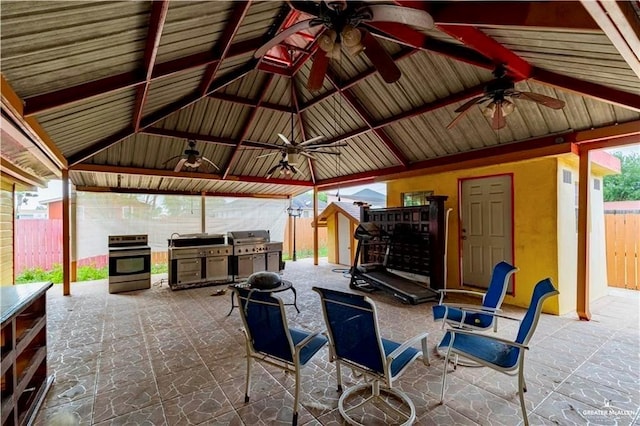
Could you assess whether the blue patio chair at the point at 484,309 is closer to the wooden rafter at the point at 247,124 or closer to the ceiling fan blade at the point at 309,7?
the ceiling fan blade at the point at 309,7

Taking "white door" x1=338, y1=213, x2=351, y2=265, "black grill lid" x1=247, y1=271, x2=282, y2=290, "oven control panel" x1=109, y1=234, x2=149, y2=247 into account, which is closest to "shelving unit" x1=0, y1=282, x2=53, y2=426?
"black grill lid" x1=247, y1=271, x2=282, y2=290

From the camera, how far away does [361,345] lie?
2217 mm

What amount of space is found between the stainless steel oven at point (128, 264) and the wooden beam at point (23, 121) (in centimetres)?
246

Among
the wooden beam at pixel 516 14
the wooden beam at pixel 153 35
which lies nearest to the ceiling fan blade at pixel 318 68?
the wooden beam at pixel 516 14

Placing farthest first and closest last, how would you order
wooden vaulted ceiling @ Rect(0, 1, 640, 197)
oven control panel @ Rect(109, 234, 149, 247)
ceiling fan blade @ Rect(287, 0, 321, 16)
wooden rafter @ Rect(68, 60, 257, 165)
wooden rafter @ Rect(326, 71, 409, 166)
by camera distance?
1. oven control panel @ Rect(109, 234, 149, 247)
2. wooden rafter @ Rect(326, 71, 409, 166)
3. wooden rafter @ Rect(68, 60, 257, 165)
4. ceiling fan blade @ Rect(287, 0, 321, 16)
5. wooden vaulted ceiling @ Rect(0, 1, 640, 197)

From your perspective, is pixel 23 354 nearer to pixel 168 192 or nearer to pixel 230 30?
pixel 230 30

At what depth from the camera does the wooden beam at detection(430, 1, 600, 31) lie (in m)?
2.07

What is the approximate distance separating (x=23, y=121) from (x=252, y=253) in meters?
5.37

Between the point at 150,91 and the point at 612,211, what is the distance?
11.0 m

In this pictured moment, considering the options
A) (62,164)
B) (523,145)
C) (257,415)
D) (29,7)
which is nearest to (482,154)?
(523,145)

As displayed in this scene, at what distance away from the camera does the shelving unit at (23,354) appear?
1.99m

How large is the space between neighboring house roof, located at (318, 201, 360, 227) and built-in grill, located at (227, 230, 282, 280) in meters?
2.65

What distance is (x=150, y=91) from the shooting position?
Answer: 4395 mm

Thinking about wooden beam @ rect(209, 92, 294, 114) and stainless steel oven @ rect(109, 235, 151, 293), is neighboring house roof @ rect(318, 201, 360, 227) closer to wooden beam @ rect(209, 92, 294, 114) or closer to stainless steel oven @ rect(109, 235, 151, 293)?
wooden beam @ rect(209, 92, 294, 114)
